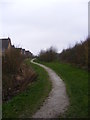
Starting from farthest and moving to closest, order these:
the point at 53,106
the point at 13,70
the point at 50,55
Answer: the point at 50,55
the point at 13,70
the point at 53,106

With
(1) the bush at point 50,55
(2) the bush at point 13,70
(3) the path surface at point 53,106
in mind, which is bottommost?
(3) the path surface at point 53,106

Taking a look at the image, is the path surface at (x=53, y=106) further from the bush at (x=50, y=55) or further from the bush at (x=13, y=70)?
the bush at (x=50, y=55)

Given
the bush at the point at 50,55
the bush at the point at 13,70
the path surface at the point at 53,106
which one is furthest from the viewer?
the bush at the point at 50,55

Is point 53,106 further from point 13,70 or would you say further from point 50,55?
point 50,55

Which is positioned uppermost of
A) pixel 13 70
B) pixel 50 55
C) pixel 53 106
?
pixel 50 55

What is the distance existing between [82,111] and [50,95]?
3.99m

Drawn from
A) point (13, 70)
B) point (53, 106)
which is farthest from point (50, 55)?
point (53, 106)

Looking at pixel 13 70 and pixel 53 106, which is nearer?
pixel 53 106

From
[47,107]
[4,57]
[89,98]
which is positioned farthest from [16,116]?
[4,57]

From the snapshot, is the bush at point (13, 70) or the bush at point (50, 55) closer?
the bush at point (13, 70)

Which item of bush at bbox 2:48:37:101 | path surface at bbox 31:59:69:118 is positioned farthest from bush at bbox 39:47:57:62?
path surface at bbox 31:59:69:118

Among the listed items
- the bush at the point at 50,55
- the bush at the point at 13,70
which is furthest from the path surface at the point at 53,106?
the bush at the point at 50,55

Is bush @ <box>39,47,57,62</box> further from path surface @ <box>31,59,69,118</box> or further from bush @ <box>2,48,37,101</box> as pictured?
path surface @ <box>31,59,69,118</box>

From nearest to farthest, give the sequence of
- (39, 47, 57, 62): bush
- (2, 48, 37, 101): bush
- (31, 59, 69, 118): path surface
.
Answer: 1. (31, 59, 69, 118): path surface
2. (2, 48, 37, 101): bush
3. (39, 47, 57, 62): bush
